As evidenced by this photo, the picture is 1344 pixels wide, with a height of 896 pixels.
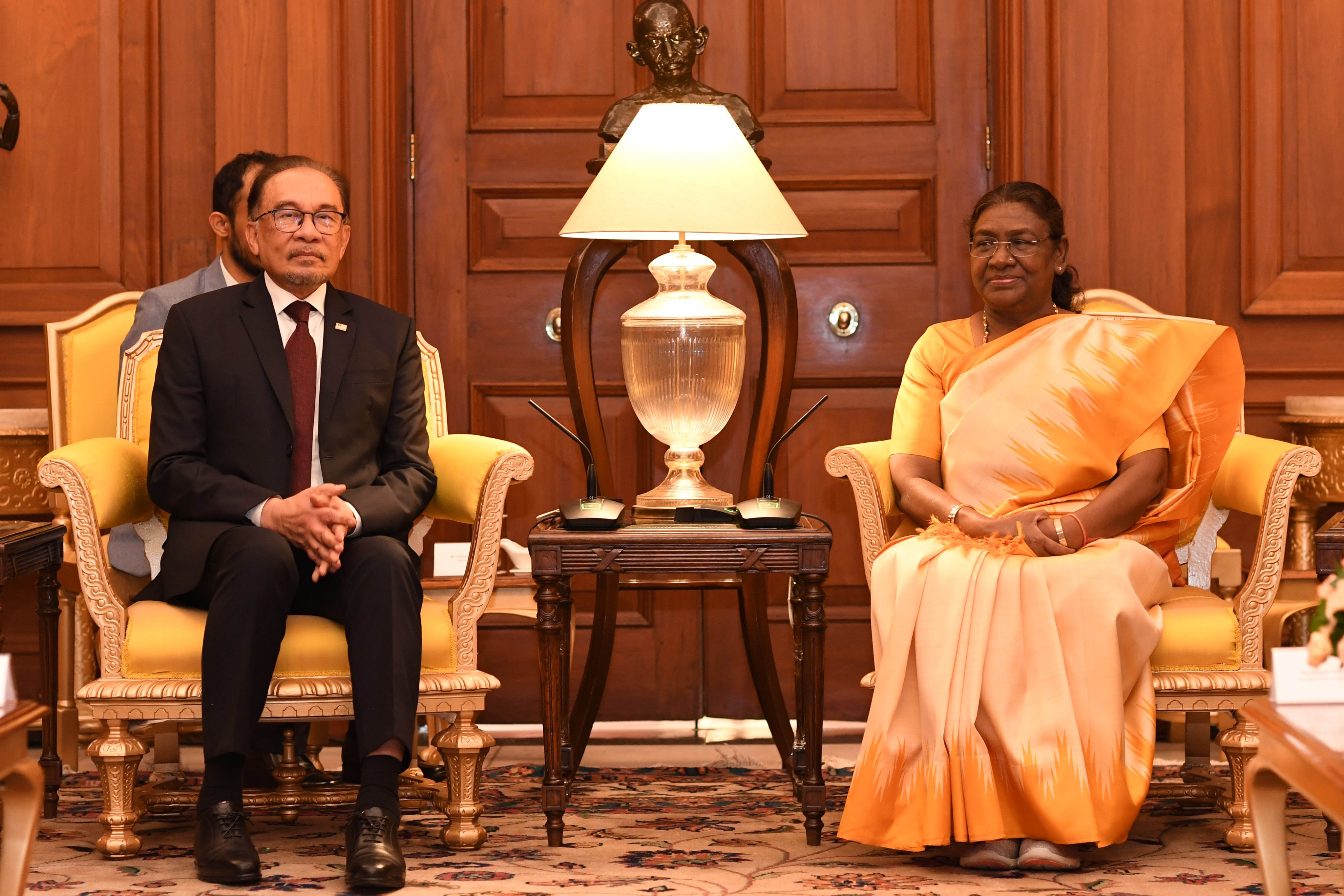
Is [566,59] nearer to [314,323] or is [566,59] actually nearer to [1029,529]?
[314,323]

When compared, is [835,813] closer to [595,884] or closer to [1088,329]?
[595,884]

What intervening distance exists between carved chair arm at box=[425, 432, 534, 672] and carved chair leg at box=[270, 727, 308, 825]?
451mm

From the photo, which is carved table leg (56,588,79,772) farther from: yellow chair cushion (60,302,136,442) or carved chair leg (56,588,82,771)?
yellow chair cushion (60,302,136,442)

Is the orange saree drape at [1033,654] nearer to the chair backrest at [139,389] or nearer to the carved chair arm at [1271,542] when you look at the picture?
the carved chair arm at [1271,542]

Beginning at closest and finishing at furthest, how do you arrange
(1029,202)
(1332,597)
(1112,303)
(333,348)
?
(1332,597)
(333,348)
(1029,202)
(1112,303)

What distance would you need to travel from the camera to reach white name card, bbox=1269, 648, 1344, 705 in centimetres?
185

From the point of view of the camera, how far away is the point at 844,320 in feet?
12.7

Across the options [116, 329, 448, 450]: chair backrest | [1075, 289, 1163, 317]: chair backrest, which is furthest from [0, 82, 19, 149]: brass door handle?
[1075, 289, 1163, 317]: chair backrest

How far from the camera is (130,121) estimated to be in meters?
3.85

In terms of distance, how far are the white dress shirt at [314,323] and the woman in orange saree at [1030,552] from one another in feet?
3.62

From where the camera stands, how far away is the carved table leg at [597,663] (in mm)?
3250

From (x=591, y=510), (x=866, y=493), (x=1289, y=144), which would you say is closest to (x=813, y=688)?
(x=866, y=493)

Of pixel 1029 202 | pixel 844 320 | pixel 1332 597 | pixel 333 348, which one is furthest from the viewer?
pixel 844 320

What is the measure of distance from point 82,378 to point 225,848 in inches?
56.2
